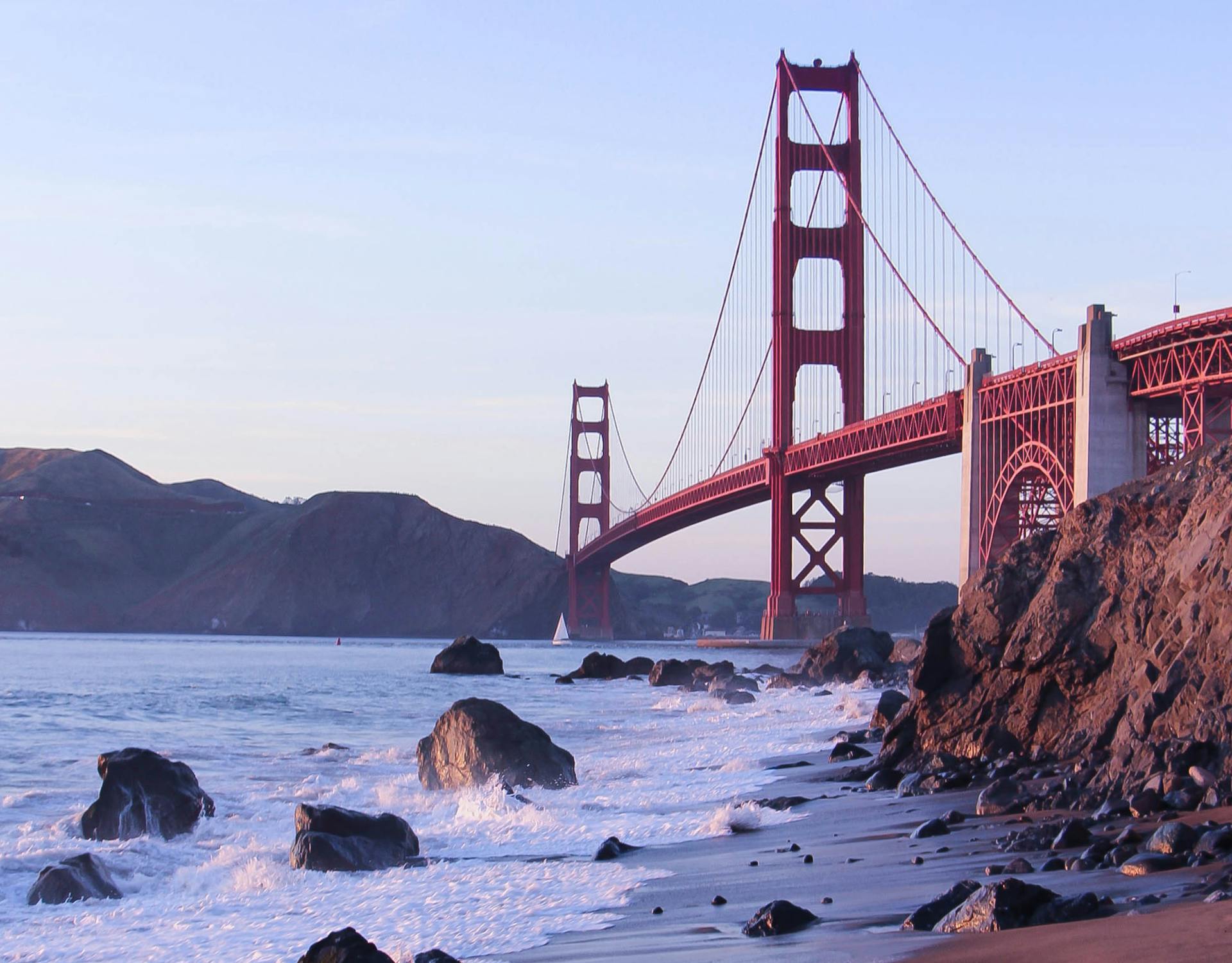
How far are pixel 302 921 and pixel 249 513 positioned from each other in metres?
139

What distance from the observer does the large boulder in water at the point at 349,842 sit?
346 inches

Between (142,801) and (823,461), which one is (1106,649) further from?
(823,461)

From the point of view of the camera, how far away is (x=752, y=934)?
19.4ft

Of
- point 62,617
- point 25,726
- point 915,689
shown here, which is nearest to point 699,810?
point 915,689

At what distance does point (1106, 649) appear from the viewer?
1080 cm

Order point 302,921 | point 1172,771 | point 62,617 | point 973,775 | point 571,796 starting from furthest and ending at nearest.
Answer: point 62,617 < point 571,796 < point 973,775 < point 1172,771 < point 302,921

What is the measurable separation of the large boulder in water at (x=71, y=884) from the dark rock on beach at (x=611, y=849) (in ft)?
9.15

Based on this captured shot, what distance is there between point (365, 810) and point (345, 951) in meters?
6.68

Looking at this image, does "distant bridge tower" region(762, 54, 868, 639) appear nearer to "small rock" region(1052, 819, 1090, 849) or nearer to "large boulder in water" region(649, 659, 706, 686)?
"large boulder in water" region(649, 659, 706, 686)

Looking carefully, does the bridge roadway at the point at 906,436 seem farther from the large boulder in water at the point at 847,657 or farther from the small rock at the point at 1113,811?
the small rock at the point at 1113,811

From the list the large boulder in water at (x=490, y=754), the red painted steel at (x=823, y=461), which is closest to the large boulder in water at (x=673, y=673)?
the red painted steel at (x=823, y=461)

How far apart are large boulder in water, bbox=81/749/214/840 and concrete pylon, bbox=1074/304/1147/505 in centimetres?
2208

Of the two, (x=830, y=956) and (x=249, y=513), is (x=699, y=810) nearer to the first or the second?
(x=830, y=956)

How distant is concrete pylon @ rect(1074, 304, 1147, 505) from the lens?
96.0ft
